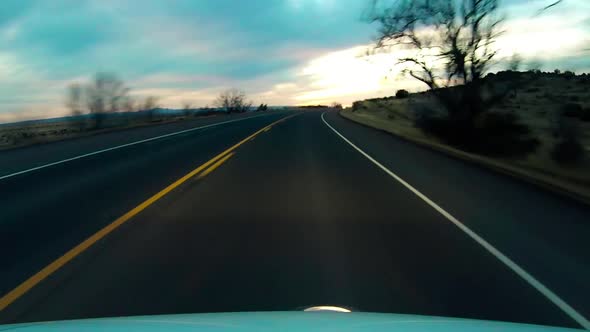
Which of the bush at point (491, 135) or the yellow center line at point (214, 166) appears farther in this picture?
the bush at point (491, 135)

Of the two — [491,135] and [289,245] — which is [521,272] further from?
[491,135]

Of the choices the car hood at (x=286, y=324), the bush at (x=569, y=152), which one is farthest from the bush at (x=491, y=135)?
the car hood at (x=286, y=324)

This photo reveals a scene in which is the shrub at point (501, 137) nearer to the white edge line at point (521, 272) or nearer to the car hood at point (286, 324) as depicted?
the white edge line at point (521, 272)

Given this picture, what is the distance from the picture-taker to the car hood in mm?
3658

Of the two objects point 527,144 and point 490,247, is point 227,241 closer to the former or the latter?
point 490,247

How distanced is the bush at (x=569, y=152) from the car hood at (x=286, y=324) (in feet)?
52.5

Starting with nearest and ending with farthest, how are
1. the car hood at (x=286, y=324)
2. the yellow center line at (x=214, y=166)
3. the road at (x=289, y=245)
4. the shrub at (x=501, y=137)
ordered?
the car hood at (x=286, y=324)
the road at (x=289, y=245)
the yellow center line at (x=214, y=166)
the shrub at (x=501, y=137)

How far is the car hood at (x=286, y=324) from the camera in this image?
12.0 ft

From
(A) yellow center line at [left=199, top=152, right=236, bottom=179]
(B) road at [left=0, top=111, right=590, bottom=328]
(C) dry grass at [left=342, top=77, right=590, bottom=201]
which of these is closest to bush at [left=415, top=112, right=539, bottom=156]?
(C) dry grass at [left=342, top=77, right=590, bottom=201]

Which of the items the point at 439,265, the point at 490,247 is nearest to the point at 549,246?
the point at 490,247

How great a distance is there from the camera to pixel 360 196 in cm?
1130

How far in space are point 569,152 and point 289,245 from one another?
1396 cm

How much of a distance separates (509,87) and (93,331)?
2389 cm

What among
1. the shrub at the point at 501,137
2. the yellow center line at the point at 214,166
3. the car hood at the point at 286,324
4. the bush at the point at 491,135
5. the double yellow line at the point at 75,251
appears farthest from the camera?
the bush at the point at 491,135
